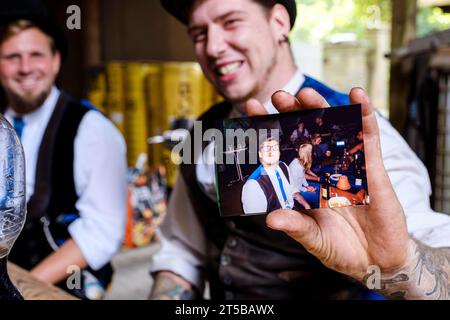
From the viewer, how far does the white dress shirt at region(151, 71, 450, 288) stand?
2.42 feet

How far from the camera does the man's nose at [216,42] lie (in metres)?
0.79

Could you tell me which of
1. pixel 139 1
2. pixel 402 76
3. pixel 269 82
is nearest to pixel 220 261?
pixel 269 82

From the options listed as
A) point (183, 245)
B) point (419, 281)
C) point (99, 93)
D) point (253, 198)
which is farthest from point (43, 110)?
point (99, 93)

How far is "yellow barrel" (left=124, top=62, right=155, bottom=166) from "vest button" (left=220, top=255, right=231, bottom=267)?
8.39ft

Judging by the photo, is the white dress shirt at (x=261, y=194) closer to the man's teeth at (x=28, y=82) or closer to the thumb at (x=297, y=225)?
the thumb at (x=297, y=225)

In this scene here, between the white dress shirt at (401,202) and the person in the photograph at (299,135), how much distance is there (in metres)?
0.09

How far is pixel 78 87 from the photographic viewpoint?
179 inches

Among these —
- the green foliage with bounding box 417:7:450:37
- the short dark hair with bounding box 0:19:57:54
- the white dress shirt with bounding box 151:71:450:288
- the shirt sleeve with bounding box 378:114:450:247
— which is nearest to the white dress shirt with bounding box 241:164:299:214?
the white dress shirt with bounding box 151:71:450:288

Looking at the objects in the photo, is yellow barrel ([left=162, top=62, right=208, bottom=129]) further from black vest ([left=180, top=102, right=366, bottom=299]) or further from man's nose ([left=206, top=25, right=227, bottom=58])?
man's nose ([left=206, top=25, right=227, bottom=58])

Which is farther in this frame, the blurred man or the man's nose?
the blurred man

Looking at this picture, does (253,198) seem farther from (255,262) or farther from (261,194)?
(255,262)

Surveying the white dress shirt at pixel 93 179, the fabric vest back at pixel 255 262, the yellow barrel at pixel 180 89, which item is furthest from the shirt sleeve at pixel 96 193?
the yellow barrel at pixel 180 89

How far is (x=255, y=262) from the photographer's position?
96 cm

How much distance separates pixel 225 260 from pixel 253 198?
468 millimetres
